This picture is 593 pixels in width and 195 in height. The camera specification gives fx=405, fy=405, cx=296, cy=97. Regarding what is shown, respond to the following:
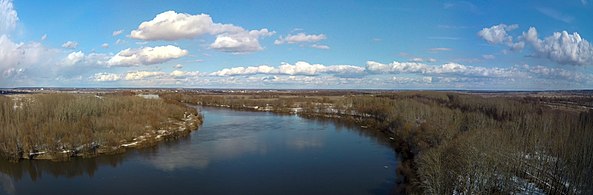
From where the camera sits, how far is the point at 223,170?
77.2 ft

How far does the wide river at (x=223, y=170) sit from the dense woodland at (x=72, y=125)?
1.77 m

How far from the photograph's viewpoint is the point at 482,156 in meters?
16.1

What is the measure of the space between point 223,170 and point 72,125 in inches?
585

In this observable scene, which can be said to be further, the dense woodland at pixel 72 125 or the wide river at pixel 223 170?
the dense woodland at pixel 72 125

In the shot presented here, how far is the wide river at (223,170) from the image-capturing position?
19859 millimetres

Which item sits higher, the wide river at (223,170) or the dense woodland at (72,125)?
the dense woodland at (72,125)

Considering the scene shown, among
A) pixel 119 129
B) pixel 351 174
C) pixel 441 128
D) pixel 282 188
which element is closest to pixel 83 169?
pixel 119 129

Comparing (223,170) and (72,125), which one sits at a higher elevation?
(72,125)

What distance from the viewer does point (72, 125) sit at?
30797 millimetres

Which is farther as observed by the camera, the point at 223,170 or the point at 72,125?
the point at 72,125

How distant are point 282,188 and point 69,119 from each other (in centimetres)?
2443

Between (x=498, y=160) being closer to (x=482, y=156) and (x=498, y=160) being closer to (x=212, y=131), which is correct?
(x=482, y=156)

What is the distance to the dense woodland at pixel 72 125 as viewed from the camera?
2734 cm

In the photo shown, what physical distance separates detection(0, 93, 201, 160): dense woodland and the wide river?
A: 1.77 metres
